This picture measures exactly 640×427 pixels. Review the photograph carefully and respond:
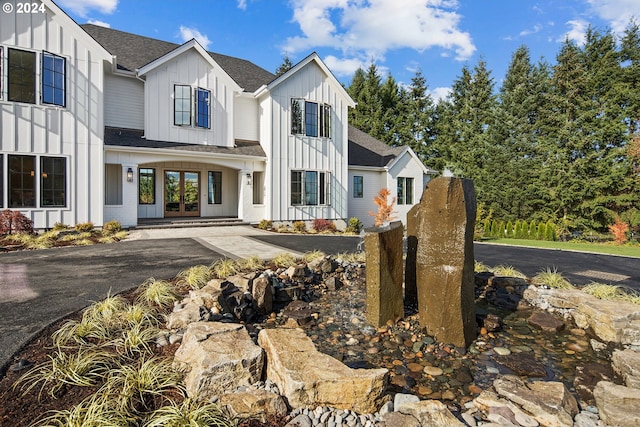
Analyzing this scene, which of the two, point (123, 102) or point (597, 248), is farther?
point (123, 102)

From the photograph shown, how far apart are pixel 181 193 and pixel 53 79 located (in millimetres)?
6293

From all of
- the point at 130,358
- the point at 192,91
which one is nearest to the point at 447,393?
the point at 130,358

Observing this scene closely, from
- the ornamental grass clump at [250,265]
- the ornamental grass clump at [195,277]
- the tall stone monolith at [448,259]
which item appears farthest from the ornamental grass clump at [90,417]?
the ornamental grass clump at [250,265]

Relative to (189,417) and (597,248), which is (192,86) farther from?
(597,248)

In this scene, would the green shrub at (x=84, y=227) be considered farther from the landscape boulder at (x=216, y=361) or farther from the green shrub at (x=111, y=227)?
the landscape boulder at (x=216, y=361)

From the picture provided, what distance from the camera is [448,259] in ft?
13.2

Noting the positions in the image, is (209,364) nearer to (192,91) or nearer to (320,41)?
(192,91)

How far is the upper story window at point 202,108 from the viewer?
1463cm

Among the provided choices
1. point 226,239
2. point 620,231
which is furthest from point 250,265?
point 620,231

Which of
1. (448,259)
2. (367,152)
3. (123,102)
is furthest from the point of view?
(367,152)

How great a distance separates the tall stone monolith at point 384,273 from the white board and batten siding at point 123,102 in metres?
13.5

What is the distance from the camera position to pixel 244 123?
1641 cm

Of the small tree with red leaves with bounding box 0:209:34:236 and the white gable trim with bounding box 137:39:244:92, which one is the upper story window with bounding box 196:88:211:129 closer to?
the white gable trim with bounding box 137:39:244:92

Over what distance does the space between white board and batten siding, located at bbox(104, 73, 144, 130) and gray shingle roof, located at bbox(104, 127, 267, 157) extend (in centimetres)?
39
